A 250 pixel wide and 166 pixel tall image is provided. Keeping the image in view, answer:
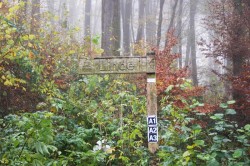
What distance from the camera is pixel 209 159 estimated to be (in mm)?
4508

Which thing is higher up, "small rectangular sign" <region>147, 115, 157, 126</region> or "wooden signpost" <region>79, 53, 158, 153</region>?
"wooden signpost" <region>79, 53, 158, 153</region>

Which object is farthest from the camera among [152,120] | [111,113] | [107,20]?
[107,20]

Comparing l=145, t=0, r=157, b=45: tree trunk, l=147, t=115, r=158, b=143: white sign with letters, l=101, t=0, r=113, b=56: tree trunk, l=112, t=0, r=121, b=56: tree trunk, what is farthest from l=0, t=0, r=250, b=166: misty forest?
l=145, t=0, r=157, b=45: tree trunk

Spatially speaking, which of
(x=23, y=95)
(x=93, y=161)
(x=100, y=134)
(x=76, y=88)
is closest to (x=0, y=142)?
(x=93, y=161)

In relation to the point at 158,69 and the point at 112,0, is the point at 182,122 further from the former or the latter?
the point at 112,0

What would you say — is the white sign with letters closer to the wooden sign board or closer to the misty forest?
the misty forest

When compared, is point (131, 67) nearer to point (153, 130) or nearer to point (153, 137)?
point (153, 130)

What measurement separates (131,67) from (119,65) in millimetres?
245

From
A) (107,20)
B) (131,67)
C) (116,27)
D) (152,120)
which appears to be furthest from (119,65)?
(107,20)

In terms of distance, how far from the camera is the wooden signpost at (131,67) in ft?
21.5

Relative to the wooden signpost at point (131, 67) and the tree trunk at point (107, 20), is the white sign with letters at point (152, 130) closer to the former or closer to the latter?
the wooden signpost at point (131, 67)

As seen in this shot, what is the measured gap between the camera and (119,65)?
6.77m

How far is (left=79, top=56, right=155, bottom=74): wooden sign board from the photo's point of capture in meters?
6.64

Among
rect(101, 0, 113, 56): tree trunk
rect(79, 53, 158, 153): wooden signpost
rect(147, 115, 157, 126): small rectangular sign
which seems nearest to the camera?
rect(147, 115, 157, 126): small rectangular sign
